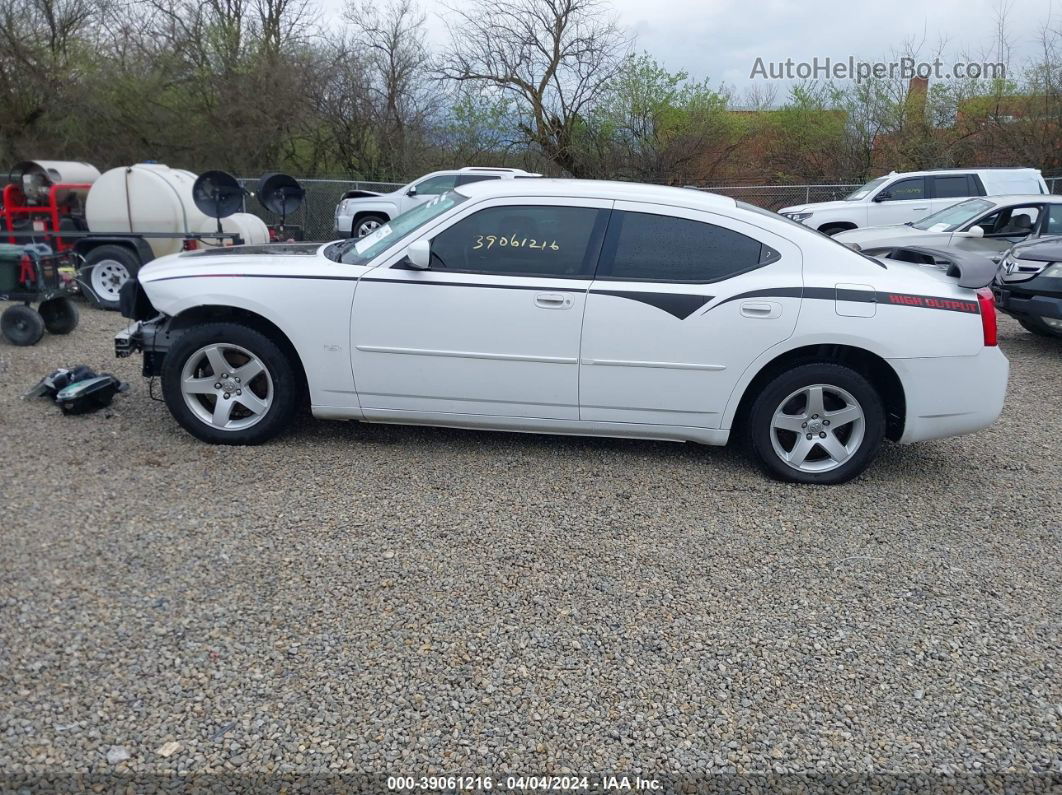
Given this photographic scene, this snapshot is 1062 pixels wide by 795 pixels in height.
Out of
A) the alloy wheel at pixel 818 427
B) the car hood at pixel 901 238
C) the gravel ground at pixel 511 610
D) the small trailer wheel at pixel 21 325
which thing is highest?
the car hood at pixel 901 238

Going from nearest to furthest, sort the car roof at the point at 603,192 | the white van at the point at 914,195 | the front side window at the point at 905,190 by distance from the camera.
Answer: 1. the car roof at the point at 603,192
2. the white van at the point at 914,195
3. the front side window at the point at 905,190

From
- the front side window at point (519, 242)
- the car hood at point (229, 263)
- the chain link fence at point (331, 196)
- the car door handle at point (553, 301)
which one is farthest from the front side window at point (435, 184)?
the car door handle at point (553, 301)

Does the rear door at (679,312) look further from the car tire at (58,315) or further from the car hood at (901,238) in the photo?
the car hood at (901,238)

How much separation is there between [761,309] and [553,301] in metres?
1.14

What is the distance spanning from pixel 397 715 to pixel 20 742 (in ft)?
3.61

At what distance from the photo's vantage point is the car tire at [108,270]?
34.4 ft

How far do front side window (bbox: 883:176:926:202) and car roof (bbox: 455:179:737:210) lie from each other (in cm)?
1192

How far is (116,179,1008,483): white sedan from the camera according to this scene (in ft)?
16.0

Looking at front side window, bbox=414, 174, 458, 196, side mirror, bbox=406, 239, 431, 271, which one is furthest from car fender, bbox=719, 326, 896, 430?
front side window, bbox=414, 174, 458, 196

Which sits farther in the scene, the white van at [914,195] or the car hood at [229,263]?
the white van at [914,195]

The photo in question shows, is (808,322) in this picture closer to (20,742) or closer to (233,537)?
(233,537)

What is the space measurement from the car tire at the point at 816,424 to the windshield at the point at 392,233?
2.13 m

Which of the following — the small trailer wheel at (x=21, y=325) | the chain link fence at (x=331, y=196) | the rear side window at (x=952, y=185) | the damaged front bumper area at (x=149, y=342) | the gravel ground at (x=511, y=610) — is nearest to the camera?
the gravel ground at (x=511, y=610)

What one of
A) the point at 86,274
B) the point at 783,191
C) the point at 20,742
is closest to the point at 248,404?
the point at 20,742
